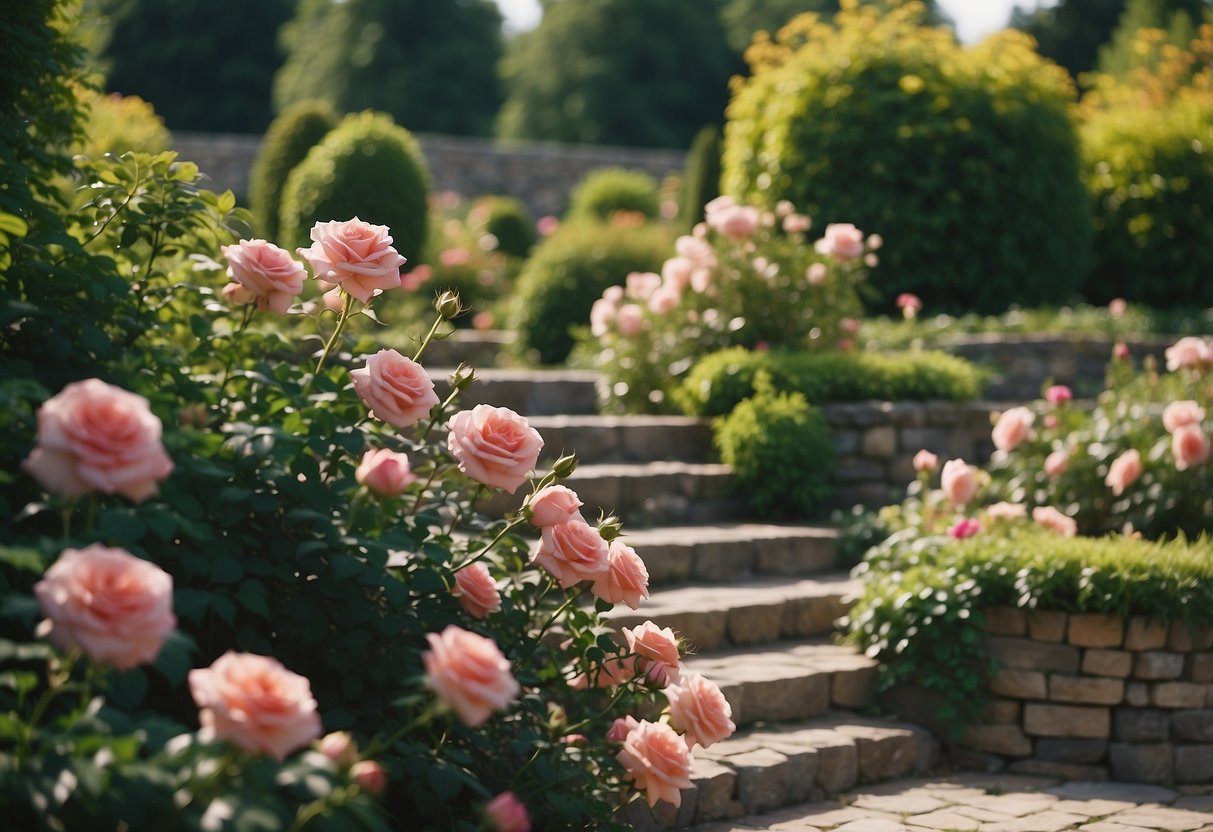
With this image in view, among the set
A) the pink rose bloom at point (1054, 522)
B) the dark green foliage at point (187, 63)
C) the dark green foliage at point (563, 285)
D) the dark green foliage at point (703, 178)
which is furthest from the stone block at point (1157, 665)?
the dark green foliage at point (187, 63)

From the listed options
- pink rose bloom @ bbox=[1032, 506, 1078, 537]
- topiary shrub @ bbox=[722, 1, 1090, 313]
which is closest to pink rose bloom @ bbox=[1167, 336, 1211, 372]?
pink rose bloom @ bbox=[1032, 506, 1078, 537]

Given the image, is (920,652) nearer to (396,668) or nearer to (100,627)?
(396,668)

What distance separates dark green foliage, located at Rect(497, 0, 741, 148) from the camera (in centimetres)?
2738

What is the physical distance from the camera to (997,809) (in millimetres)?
3947

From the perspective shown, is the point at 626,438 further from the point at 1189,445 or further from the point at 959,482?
the point at 1189,445

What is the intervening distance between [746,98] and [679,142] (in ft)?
62.4

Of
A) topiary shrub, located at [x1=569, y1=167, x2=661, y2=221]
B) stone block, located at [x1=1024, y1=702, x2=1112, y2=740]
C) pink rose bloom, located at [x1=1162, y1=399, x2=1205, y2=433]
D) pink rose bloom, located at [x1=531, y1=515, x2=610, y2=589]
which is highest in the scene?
topiary shrub, located at [x1=569, y1=167, x2=661, y2=221]

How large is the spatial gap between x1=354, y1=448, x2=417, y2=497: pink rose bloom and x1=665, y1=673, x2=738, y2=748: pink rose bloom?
812 millimetres

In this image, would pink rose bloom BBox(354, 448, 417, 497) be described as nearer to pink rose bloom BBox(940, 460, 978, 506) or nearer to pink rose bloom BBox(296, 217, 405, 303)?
pink rose bloom BBox(296, 217, 405, 303)

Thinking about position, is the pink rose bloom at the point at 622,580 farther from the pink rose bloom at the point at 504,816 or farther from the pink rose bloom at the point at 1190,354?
the pink rose bloom at the point at 1190,354

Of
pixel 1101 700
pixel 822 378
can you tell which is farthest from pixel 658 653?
pixel 822 378

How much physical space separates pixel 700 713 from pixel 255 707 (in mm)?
1225

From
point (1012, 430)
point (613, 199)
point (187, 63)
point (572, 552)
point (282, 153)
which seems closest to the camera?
point (572, 552)

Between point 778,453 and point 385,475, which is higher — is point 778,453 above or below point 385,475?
below
